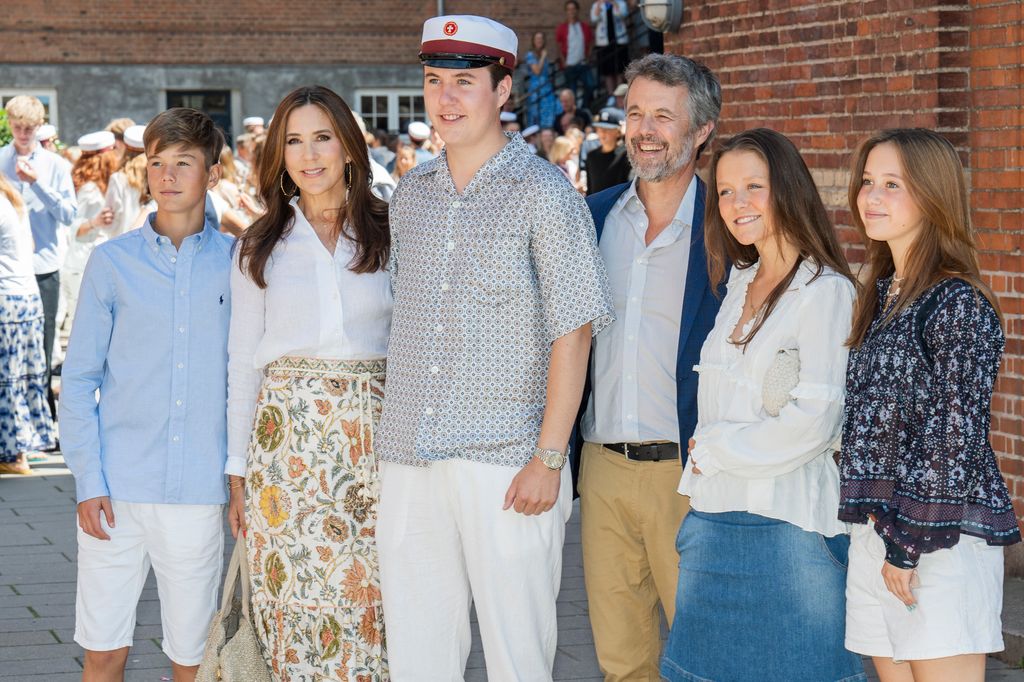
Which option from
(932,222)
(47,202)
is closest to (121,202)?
(47,202)

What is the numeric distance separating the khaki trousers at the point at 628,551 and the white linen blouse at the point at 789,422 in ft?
1.29

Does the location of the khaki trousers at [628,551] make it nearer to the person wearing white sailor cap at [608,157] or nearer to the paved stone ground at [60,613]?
the paved stone ground at [60,613]

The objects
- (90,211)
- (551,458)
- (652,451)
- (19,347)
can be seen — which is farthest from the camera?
(90,211)

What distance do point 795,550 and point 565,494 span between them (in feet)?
2.09

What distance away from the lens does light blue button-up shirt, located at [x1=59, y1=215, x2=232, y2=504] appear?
388 cm

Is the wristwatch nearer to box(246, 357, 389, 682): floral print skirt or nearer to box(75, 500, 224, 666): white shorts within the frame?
box(246, 357, 389, 682): floral print skirt

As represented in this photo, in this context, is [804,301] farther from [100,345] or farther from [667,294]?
[100,345]

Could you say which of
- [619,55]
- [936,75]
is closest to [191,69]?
[619,55]

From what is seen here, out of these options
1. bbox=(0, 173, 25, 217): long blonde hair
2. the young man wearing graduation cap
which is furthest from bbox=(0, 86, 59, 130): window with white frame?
the young man wearing graduation cap

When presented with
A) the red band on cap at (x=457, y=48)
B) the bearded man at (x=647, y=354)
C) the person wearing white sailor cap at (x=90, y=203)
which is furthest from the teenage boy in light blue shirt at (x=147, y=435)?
the person wearing white sailor cap at (x=90, y=203)

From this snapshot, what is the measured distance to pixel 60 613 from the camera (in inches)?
234

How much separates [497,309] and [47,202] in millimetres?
6721

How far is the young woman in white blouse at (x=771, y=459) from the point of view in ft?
11.1

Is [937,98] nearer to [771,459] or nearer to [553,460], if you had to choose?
[771,459]
